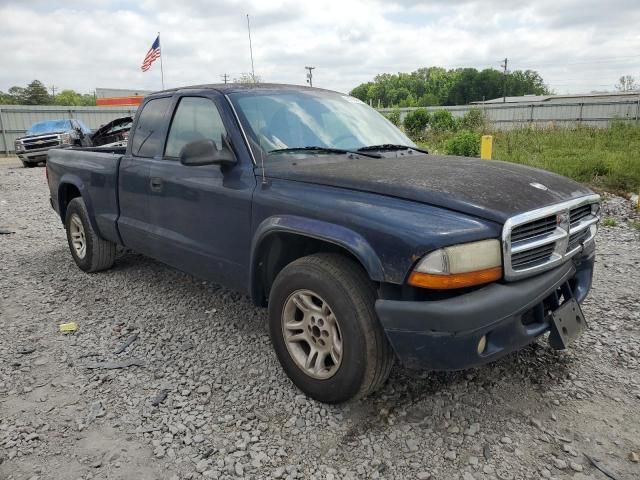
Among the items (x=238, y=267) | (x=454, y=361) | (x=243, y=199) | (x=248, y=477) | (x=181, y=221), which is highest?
A: (x=243, y=199)

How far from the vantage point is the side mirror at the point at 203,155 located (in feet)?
9.87

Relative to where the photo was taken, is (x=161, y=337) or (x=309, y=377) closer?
(x=309, y=377)

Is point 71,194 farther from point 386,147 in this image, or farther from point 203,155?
point 386,147

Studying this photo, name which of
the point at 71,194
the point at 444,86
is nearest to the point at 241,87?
the point at 71,194

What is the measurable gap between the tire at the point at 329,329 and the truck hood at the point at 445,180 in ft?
1.52

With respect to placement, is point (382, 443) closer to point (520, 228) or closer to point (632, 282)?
point (520, 228)

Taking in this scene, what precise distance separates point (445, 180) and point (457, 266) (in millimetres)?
605

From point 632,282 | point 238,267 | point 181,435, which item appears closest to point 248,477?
point 181,435

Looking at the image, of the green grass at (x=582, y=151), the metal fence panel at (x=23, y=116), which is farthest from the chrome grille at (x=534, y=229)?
the metal fence panel at (x=23, y=116)

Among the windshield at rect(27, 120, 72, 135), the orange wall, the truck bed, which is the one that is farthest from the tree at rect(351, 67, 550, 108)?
the truck bed

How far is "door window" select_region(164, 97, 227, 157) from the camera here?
347cm

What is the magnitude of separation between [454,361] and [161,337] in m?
2.33

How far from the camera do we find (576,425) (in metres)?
2.59

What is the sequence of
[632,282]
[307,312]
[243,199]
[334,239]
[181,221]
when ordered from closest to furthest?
[334,239] → [307,312] → [243,199] → [181,221] → [632,282]
